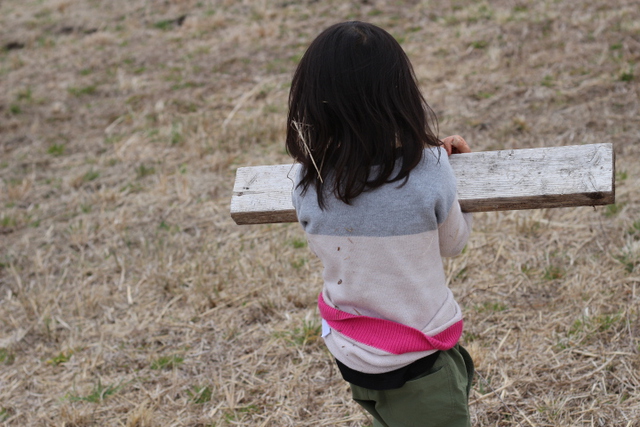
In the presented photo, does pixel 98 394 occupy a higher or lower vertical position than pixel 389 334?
lower

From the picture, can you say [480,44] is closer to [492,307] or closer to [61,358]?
[492,307]

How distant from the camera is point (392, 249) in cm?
170

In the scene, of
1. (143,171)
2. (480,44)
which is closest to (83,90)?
(143,171)

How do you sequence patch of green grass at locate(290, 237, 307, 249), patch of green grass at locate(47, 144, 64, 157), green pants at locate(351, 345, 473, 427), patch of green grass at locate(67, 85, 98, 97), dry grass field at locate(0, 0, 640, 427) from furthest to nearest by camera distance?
patch of green grass at locate(67, 85, 98, 97) → patch of green grass at locate(47, 144, 64, 157) → patch of green grass at locate(290, 237, 307, 249) → dry grass field at locate(0, 0, 640, 427) → green pants at locate(351, 345, 473, 427)

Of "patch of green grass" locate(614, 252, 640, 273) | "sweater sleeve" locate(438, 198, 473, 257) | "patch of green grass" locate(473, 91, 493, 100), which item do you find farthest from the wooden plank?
"patch of green grass" locate(473, 91, 493, 100)

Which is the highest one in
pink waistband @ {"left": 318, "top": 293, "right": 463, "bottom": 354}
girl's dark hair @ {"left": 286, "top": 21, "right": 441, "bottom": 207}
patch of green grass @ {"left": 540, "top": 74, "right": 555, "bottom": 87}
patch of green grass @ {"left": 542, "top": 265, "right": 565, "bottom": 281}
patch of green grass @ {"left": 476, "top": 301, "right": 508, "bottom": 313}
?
girl's dark hair @ {"left": 286, "top": 21, "right": 441, "bottom": 207}

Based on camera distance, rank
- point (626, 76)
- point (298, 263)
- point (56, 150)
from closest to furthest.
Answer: point (298, 263)
point (626, 76)
point (56, 150)

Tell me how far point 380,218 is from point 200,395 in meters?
1.89

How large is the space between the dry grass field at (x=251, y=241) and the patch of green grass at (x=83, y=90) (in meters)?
0.11

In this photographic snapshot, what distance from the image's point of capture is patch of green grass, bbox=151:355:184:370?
3.45m

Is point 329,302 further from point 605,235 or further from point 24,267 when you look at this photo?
point 24,267

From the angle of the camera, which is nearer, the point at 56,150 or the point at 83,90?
the point at 56,150

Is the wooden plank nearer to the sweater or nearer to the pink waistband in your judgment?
the sweater

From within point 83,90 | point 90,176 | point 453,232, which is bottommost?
point 83,90
